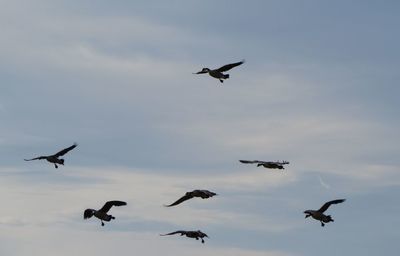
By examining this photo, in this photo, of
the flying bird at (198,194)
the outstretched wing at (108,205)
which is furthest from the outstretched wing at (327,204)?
the outstretched wing at (108,205)

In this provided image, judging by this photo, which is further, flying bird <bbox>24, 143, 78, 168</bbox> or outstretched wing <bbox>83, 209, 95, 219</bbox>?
flying bird <bbox>24, 143, 78, 168</bbox>

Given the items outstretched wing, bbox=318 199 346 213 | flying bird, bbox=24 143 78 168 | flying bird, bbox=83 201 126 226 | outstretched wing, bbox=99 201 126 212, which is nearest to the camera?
flying bird, bbox=83 201 126 226

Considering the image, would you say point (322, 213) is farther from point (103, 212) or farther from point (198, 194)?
point (103, 212)

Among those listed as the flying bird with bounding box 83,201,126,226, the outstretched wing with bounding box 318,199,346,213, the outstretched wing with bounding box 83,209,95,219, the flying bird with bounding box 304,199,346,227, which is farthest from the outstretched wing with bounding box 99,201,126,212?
the outstretched wing with bounding box 318,199,346,213

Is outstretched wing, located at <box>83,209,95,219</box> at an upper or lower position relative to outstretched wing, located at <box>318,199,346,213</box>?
lower

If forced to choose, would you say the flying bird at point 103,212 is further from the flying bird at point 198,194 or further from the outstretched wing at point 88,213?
the flying bird at point 198,194

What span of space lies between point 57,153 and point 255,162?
23.6 m

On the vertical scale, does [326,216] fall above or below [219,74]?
below

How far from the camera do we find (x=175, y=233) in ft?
268

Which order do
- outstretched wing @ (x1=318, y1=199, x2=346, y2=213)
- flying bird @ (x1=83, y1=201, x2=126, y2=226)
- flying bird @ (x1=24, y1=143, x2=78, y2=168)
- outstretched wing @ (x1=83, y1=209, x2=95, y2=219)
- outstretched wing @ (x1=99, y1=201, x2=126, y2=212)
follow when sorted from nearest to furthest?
flying bird @ (x1=83, y1=201, x2=126, y2=226) < outstretched wing @ (x1=99, y1=201, x2=126, y2=212) < outstretched wing @ (x1=83, y1=209, x2=95, y2=219) < outstretched wing @ (x1=318, y1=199, x2=346, y2=213) < flying bird @ (x1=24, y1=143, x2=78, y2=168)

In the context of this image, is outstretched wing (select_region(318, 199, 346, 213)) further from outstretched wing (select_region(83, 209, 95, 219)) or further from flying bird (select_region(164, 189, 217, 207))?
outstretched wing (select_region(83, 209, 95, 219))

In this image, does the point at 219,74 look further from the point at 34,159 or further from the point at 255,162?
the point at 34,159

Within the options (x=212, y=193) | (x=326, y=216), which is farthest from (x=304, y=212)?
(x=212, y=193)

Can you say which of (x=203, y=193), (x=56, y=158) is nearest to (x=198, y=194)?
(x=203, y=193)
